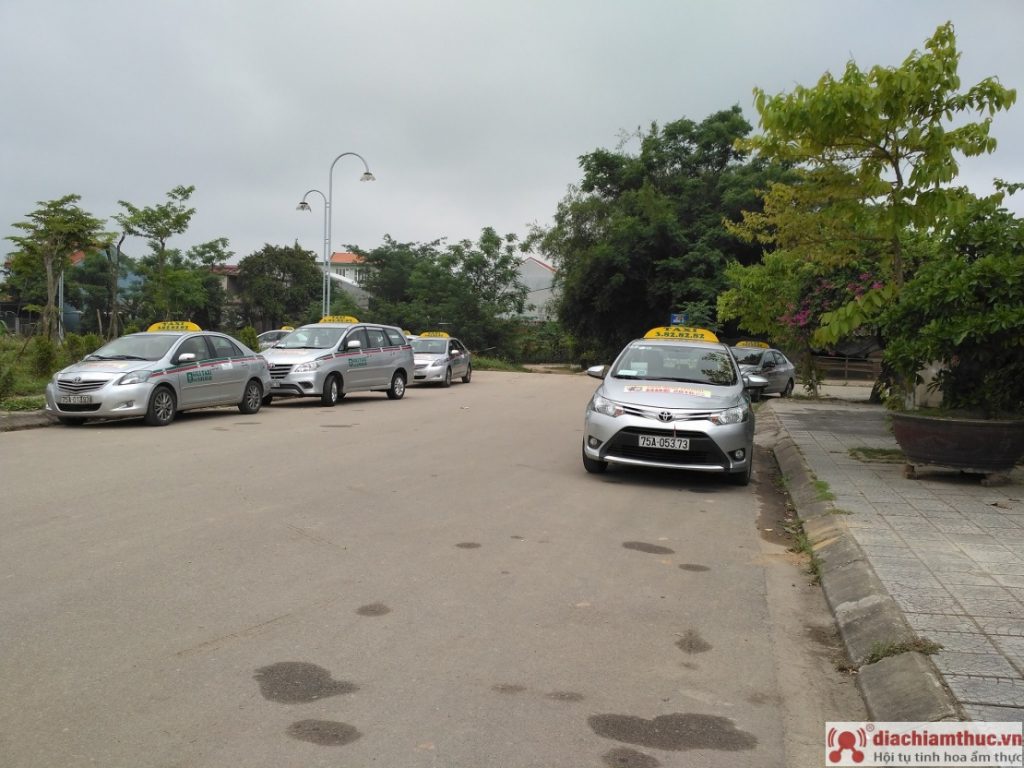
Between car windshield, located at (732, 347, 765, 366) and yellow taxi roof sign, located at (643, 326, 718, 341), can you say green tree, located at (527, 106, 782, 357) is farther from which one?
yellow taxi roof sign, located at (643, 326, 718, 341)

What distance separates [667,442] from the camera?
30.2 feet

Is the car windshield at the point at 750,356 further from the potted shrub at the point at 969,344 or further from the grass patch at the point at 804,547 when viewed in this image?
the grass patch at the point at 804,547

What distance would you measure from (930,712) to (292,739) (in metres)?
2.59

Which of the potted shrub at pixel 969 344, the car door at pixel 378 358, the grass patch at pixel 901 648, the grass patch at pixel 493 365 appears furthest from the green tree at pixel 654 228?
the grass patch at pixel 901 648

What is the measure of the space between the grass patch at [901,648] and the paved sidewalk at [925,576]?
52 millimetres

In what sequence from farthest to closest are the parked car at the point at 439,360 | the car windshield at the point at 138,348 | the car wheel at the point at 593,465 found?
the parked car at the point at 439,360 < the car windshield at the point at 138,348 < the car wheel at the point at 593,465

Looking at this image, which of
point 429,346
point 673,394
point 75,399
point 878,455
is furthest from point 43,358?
point 878,455

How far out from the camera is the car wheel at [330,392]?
58.6 ft


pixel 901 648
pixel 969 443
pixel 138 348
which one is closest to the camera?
pixel 901 648

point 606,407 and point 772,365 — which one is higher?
point 772,365

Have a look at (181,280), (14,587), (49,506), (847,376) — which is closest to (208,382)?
(49,506)

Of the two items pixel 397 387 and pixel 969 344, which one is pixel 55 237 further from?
pixel 969 344

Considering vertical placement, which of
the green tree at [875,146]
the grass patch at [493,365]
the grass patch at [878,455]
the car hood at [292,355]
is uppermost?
the green tree at [875,146]

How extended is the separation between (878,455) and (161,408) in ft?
34.6
